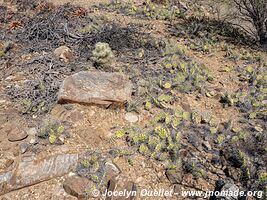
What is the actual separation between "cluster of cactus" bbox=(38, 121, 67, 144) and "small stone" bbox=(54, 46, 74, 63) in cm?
211

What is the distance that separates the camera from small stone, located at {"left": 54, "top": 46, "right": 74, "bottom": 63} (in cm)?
605

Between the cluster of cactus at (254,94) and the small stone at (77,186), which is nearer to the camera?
the small stone at (77,186)

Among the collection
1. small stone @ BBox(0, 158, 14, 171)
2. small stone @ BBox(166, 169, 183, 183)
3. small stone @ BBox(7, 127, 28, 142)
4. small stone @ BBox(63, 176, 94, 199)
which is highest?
small stone @ BBox(166, 169, 183, 183)

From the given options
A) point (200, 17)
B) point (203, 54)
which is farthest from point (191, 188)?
point (200, 17)

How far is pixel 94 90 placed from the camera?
4.83 m

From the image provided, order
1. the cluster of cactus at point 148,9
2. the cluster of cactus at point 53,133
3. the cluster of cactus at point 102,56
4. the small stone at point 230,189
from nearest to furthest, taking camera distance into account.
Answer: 1. the small stone at point 230,189
2. the cluster of cactus at point 53,133
3. the cluster of cactus at point 102,56
4. the cluster of cactus at point 148,9

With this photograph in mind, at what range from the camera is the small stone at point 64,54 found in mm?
6047

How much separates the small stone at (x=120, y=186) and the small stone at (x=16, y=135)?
1.61m

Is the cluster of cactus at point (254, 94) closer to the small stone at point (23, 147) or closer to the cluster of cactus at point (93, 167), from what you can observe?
the cluster of cactus at point (93, 167)

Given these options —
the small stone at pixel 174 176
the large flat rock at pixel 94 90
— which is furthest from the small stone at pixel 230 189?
the large flat rock at pixel 94 90

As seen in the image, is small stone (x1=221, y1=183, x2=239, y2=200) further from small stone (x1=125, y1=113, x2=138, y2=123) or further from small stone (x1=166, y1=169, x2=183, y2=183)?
small stone (x1=125, y1=113, x2=138, y2=123)

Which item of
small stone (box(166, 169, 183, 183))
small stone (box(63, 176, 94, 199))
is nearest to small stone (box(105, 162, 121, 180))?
small stone (box(63, 176, 94, 199))

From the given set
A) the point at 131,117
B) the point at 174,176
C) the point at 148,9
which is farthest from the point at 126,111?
the point at 148,9

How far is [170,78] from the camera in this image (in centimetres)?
566
